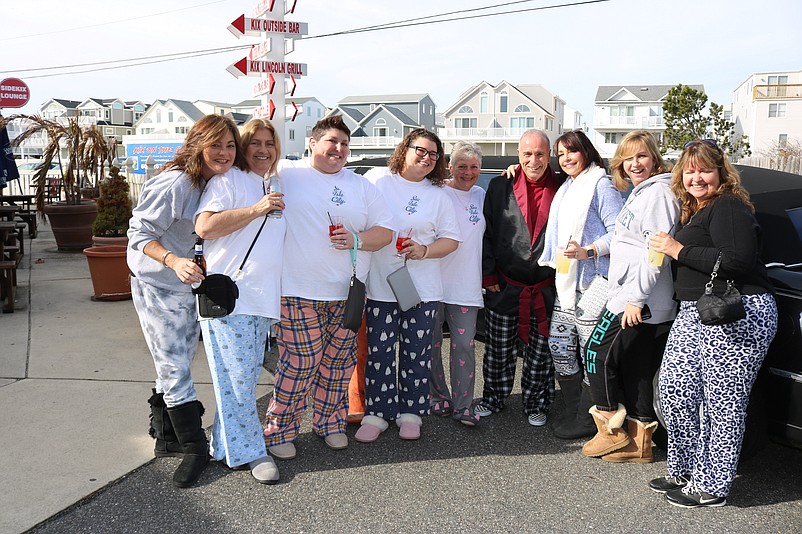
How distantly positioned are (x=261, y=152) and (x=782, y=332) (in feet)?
8.86

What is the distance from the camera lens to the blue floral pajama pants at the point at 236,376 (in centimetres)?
342

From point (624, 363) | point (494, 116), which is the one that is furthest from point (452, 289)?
point (494, 116)

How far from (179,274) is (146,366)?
2482 mm

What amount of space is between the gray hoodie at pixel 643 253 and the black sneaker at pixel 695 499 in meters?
0.85

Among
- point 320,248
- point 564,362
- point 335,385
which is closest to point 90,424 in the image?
point 335,385

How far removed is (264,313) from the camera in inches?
135

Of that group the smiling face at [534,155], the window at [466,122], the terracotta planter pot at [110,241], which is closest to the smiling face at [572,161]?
the smiling face at [534,155]

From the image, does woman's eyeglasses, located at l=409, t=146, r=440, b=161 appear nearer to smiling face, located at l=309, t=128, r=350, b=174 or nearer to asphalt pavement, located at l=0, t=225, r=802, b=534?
smiling face, located at l=309, t=128, r=350, b=174

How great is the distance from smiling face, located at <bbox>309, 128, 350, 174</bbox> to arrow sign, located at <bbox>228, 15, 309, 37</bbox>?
2.85 meters

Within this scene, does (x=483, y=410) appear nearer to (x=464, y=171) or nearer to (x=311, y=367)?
(x=311, y=367)

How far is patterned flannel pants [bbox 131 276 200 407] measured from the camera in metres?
3.51

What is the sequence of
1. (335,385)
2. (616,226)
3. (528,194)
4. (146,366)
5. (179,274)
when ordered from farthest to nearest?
(146,366)
(528,194)
(335,385)
(616,226)
(179,274)

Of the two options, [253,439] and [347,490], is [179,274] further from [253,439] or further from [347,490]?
[347,490]

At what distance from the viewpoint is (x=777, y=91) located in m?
50.8
